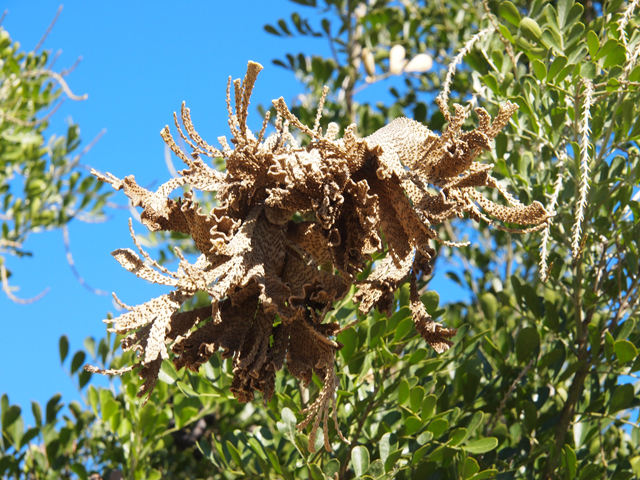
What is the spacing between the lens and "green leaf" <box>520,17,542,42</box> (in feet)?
4.82

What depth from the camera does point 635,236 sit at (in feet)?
5.09

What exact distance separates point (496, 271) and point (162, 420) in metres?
1.48

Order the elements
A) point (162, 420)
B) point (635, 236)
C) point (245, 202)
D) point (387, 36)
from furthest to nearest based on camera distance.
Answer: point (387, 36) → point (162, 420) → point (635, 236) → point (245, 202)

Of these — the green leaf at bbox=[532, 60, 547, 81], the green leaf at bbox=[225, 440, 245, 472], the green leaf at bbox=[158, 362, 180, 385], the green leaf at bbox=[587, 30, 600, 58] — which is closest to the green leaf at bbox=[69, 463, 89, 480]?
the green leaf at bbox=[158, 362, 180, 385]

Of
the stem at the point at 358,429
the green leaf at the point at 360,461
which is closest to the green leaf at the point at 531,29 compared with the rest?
the stem at the point at 358,429

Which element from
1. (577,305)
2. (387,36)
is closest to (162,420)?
(577,305)

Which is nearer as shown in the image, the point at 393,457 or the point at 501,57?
the point at 393,457

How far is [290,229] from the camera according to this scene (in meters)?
1.02

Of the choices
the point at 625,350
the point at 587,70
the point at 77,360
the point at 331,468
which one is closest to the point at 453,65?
the point at 587,70

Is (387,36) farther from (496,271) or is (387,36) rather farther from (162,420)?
(162,420)

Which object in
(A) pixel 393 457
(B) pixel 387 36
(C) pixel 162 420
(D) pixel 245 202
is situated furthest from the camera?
(B) pixel 387 36

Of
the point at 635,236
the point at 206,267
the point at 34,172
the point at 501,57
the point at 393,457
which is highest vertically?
the point at 34,172

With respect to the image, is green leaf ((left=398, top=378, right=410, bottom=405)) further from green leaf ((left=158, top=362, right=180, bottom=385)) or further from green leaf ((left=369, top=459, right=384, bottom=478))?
green leaf ((left=158, top=362, right=180, bottom=385))

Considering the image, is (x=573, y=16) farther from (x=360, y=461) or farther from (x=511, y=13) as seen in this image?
(x=360, y=461)
